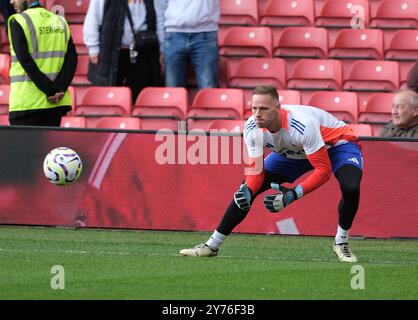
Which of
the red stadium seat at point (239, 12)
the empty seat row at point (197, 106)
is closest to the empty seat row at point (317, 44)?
the red stadium seat at point (239, 12)

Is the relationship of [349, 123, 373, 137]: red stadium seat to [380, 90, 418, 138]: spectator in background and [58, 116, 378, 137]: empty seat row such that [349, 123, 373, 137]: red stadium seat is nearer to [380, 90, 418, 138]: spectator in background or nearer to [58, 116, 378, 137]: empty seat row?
[58, 116, 378, 137]: empty seat row

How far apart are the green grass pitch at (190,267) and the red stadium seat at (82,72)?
3504mm

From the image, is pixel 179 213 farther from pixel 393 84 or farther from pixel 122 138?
pixel 393 84

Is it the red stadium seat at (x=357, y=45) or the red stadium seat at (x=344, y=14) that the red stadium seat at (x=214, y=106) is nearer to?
the red stadium seat at (x=357, y=45)

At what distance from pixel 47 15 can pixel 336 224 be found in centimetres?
375

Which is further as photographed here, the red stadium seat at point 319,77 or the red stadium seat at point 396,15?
the red stadium seat at point 396,15

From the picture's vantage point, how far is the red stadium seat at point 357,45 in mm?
15195

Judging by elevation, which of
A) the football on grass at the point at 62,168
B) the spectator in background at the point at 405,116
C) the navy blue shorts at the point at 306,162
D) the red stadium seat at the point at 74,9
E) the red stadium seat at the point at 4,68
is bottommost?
the navy blue shorts at the point at 306,162

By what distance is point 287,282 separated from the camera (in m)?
9.35

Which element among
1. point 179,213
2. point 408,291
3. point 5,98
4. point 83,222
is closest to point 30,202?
point 83,222

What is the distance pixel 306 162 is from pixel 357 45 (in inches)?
190

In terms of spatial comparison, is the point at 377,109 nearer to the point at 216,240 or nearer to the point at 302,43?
the point at 302,43

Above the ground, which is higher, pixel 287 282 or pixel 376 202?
pixel 376 202

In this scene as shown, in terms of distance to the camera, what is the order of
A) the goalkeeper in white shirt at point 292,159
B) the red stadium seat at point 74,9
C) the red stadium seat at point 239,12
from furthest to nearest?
the red stadium seat at point 74,9 → the red stadium seat at point 239,12 → the goalkeeper in white shirt at point 292,159
